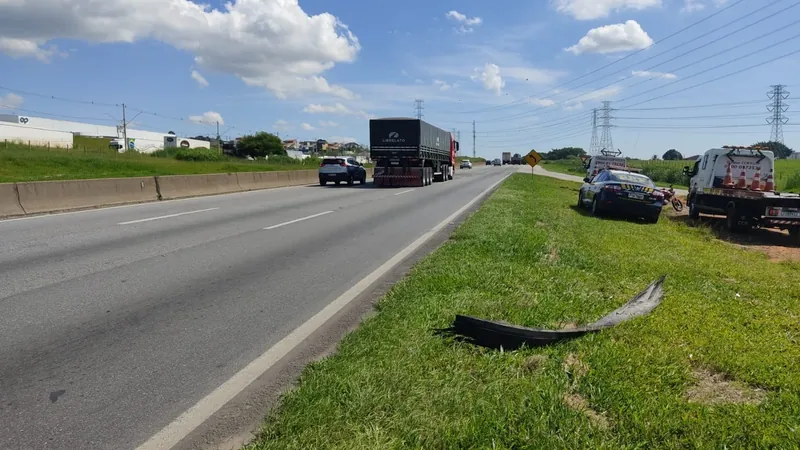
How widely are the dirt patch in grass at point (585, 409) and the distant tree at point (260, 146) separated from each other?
10502 cm

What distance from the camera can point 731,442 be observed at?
125 inches

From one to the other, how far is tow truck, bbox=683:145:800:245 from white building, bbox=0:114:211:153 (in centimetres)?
7106

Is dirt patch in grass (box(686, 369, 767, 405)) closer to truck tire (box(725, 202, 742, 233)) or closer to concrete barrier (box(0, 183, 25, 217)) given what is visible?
truck tire (box(725, 202, 742, 233))

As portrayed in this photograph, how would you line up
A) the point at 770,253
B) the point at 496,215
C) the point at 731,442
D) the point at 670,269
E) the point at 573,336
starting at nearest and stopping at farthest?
the point at 731,442 < the point at 573,336 < the point at 670,269 < the point at 770,253 < the point at 496,215

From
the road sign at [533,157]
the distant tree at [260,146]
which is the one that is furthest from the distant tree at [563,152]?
the road sign at [533,157]

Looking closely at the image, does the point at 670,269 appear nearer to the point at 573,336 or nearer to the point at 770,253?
the point at 573,336

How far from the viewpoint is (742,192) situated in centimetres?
1503

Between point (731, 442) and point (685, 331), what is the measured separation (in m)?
2.06

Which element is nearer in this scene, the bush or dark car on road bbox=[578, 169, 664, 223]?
dark car on road bbox=[578, 169, 664, 223]

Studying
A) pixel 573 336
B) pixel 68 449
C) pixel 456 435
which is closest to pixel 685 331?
pixel 573 336

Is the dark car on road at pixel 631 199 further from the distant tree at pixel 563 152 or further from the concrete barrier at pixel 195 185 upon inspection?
the distant tree at pixel 563 152

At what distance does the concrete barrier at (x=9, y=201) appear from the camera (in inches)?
535

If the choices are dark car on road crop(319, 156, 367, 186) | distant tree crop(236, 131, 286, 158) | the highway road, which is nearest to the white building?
distant tree crop(236, 131, 286, 158)

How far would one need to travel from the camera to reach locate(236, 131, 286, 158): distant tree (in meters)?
106
